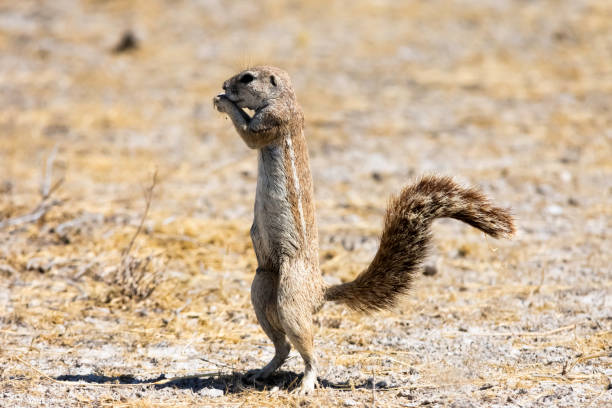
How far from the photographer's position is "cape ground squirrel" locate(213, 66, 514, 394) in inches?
139

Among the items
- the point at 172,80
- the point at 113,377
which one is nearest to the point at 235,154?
the point at 172,80

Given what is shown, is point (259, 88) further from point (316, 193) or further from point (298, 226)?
point (316, 193)

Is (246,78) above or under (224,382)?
above

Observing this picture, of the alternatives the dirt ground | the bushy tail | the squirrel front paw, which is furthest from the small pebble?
the squirrel front paw

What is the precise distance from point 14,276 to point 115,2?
8828 millimetres

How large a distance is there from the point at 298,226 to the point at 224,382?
940mm

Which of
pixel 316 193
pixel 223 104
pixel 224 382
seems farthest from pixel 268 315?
pixel 316 193

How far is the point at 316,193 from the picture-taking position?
7.38 metres

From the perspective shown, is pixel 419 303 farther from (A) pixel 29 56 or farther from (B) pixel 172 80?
(A) pixel 29 56

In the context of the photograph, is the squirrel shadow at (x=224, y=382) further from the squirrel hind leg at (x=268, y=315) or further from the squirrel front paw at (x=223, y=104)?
the squirrel front paw at (x=223, y=104)

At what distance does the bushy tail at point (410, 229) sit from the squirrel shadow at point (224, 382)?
0.42 metres

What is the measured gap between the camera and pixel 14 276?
203 inches

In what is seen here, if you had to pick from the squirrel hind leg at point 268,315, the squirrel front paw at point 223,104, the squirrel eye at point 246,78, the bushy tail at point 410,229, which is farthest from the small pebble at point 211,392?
the squirrel eye at point 246,78

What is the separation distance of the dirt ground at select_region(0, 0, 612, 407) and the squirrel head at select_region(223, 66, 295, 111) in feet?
3.85
